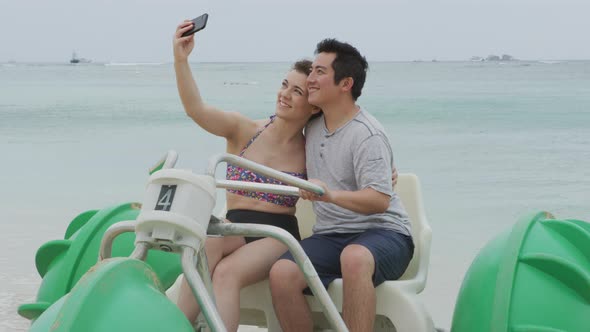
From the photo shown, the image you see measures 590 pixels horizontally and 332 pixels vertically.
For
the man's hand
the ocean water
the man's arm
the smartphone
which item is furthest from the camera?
the ocean water

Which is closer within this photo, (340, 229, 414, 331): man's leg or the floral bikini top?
(340, 229, 414, 331): man's leg

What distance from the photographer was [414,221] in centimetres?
319

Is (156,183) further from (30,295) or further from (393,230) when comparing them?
(30,295)

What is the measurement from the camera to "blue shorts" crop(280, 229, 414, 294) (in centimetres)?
278

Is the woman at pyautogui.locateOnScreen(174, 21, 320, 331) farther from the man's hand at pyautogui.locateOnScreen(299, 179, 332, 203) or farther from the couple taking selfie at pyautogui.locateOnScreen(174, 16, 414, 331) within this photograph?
the man's hand at pyautogui.locateOnScreen(299, 179, 332, 203)

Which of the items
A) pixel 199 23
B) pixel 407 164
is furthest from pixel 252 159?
pixel 407 164

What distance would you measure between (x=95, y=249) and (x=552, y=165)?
891 cm

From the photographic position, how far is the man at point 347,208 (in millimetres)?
2699

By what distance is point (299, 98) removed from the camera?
3.03 meters

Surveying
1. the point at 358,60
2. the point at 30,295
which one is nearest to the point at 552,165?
the point at 30,295

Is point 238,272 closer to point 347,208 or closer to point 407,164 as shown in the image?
point 347,208

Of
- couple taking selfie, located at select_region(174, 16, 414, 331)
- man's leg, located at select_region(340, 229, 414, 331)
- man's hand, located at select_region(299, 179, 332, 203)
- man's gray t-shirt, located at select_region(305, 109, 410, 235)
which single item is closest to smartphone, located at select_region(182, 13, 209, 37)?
couple taking selfie, located at select_region(174, 16, 414, 331)

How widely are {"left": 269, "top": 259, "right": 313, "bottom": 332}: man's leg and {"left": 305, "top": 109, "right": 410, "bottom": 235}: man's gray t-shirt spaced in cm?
31

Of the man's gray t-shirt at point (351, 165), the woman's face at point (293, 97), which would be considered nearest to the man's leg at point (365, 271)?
the man's gray t-shirt at point (351, 165)
